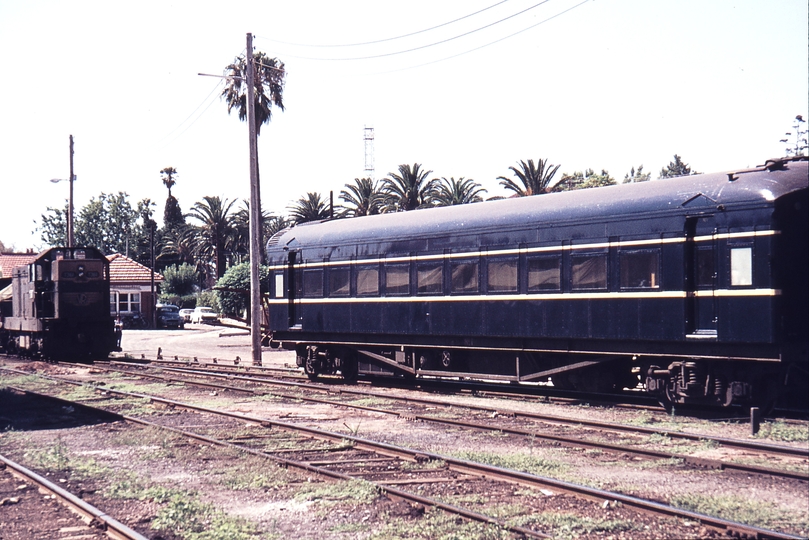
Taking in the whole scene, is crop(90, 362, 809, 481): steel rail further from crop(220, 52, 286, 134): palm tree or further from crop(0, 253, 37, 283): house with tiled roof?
crop(0, 253, 37, 283): house with tiled roof

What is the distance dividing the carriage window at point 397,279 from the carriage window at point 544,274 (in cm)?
346

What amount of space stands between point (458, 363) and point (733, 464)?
8.68 metres

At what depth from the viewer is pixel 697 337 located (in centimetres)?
1300

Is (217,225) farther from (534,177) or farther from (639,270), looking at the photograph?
(639,270)

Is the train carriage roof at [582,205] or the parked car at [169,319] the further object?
the parked car at [169,319]

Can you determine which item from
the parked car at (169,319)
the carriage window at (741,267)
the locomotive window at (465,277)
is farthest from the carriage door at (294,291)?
the parked car at (169,319)

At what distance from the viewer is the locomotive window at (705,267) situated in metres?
13.0

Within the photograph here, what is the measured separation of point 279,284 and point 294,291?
713 mm

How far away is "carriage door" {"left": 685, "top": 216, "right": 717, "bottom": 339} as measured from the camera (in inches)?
510

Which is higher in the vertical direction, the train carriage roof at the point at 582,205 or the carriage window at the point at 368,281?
the train carriage roof at the point at 582,205

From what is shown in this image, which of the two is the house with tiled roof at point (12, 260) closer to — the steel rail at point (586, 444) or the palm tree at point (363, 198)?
the palm tree at point (363, 198)

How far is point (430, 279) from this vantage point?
1767 cm

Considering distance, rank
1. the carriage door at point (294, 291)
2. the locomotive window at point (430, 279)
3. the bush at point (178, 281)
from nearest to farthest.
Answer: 1. the locomotive window at point (430, 279)
2. the carriage door at point (294, 291)
3. the bush at point (178, 281)

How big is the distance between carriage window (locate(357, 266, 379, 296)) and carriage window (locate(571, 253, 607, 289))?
5469 millimetres
